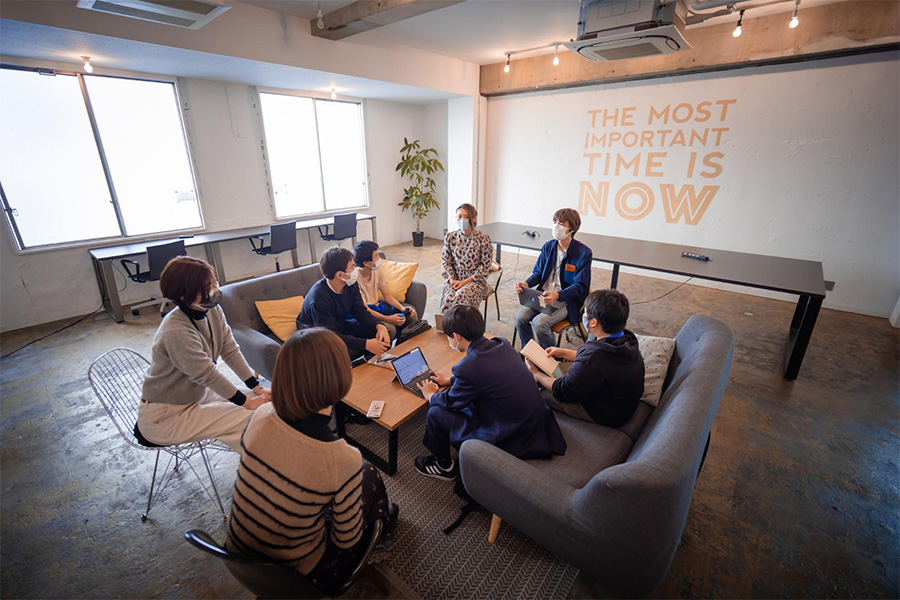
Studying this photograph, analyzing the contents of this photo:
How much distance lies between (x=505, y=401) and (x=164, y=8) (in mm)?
3098

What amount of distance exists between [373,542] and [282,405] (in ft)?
1.94

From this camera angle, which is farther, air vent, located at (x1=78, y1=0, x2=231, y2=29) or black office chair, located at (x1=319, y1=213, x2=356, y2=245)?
black office chair, located at (x1=319, y1=213, x2=356, y2=245)

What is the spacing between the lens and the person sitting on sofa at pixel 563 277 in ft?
9.66

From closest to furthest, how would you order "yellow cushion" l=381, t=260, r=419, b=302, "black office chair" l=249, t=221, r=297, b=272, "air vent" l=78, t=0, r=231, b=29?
"air vent" l=78, t=0, r=231, b=29
"yellow cushion" l=381, t=260, r=419, b=302
"black office chair" l=249, t=221, r=297, b=272

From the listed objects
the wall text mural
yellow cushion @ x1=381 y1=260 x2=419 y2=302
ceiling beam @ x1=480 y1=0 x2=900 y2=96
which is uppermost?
ceiling beam @ x1=480 y1=0 x2=900 y2=96

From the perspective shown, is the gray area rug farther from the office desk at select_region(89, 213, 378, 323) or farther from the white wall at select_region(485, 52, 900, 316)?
the white wall at select_region(485, 52, 900, 316)

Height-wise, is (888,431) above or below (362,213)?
below

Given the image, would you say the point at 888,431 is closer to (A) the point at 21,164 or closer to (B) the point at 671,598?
(B) the point at 671,598

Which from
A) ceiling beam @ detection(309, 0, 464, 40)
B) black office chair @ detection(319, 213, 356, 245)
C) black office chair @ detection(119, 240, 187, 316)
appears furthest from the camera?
black office chair @ detection(319, 213, 356, 245)

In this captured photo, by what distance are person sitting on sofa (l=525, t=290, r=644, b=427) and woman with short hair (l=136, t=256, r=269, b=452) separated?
4.89ft

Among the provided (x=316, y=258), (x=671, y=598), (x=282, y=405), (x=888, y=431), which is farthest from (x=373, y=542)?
(x=316, y=258)

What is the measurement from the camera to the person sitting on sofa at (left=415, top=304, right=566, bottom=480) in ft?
5.34

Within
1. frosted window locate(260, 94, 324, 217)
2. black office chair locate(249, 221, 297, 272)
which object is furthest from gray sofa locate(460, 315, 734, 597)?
frosted window locate(260, 94, 324, 217)

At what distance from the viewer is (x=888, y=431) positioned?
2.42 meters
